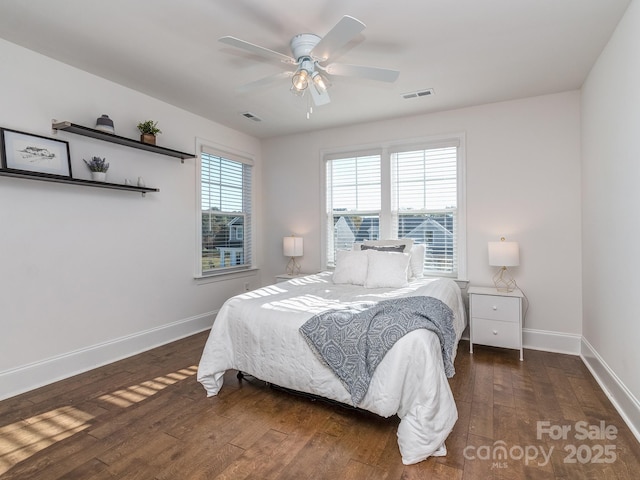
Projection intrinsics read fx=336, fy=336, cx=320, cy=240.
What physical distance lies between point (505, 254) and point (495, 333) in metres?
0.79

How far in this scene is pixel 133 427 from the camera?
2.11 m

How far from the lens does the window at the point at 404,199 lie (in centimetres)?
393

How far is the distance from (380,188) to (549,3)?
2459 millimetres

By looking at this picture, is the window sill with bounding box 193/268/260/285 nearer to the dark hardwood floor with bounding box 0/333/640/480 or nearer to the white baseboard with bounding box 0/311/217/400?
the white baseboard with bounding box 0/311/217/400

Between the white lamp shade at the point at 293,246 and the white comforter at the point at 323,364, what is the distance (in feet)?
4.35

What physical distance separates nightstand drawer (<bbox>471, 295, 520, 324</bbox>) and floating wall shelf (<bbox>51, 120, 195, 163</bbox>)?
343cm

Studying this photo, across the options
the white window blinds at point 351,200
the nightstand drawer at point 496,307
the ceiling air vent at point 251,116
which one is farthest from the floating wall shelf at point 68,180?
the nightstand drawer at point 496,307

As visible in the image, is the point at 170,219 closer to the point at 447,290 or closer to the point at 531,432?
the point at 447,290

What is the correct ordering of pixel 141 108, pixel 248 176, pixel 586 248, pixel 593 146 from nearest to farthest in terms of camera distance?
1. pixel 593 146
2. pixel 586 248
3. pixel 141 108
4. pixel 248 176

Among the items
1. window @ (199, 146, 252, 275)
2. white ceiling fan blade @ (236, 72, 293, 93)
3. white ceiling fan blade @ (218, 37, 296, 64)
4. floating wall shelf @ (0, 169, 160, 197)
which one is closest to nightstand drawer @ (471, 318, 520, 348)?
white ceiling fan blade @ (236, 72, 293, 93)

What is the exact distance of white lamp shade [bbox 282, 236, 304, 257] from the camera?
461 cm

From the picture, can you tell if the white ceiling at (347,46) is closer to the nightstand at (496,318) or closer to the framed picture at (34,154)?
the framed picture at (34,154)

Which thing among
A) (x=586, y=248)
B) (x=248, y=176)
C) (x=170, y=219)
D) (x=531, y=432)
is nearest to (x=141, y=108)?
(x=170, y=219)

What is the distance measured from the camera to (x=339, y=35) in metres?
1.88
